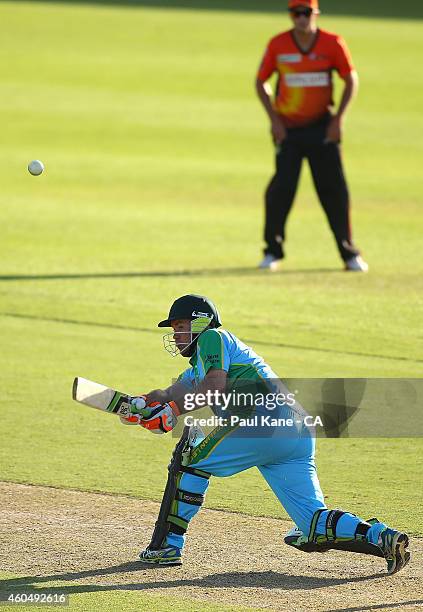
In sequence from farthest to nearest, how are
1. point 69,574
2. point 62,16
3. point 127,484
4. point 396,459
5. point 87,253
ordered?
point 62,16
point 87,253
point 396,459
point 127,484
point 69,574

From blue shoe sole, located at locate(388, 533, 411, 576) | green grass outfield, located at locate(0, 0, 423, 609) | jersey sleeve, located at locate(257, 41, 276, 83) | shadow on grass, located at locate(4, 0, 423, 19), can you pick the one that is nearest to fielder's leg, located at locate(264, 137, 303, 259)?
green grass outfield, located at locate(0, 0, 423, 609)

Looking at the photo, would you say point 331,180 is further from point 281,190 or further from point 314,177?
point 281,190

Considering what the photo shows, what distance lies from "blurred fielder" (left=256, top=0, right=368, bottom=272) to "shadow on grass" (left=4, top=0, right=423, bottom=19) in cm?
2257

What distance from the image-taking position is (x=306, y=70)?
45.2 ft

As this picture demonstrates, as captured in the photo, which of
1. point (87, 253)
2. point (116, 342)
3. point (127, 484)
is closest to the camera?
point (127, 484)

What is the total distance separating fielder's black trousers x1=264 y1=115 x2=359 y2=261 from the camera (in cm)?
1393

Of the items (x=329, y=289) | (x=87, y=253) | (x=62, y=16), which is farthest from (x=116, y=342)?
(x=62, y=16)

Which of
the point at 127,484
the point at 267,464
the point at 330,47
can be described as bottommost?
the point at 127,484

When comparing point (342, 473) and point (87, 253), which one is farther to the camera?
point (87, 253)

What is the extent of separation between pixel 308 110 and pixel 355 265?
5.83 feet

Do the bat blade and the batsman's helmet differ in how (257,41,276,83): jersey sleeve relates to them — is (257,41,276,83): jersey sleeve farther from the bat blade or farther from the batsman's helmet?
the bat blade

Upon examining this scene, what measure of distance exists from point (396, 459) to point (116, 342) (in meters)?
3.63

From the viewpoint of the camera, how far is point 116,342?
1142cm

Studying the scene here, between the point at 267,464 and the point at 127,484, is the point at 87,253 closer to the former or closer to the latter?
the point at 127,484
